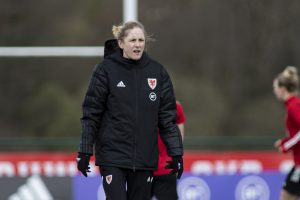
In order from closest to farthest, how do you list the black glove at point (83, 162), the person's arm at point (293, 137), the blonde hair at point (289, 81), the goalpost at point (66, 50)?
1. the black glove at point (83, 162)
2. the person's arm at point (293, 137)
3. the blonde hair at point (289, 81)
4. the goalpost at point (66, 50)

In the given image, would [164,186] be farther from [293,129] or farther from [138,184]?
[293,129]

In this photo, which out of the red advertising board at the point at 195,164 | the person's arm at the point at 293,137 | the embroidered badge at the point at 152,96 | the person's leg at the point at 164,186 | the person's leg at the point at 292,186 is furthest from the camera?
the red advertising board at the point at 195,164

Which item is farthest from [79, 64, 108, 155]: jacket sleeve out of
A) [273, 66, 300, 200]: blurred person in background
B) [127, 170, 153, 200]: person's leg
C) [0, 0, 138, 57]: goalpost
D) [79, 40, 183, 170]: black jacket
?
[0, 0, 138, 57]: goalpost

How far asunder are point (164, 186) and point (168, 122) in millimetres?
1445

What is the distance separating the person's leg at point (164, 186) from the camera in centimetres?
745

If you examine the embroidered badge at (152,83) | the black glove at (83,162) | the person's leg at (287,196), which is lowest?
the person's leg at (287,196)

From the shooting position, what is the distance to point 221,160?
10.1 m

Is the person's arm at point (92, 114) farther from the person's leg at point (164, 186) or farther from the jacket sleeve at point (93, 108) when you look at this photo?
the person's leg at point (164, 186)

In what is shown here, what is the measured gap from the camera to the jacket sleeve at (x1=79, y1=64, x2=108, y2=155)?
5.95 meters

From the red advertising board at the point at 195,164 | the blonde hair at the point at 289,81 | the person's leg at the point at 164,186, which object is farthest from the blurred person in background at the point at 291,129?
the red advertising board at the point at 195,164

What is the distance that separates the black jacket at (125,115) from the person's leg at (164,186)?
135 cm

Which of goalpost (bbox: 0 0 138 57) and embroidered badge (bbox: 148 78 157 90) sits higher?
goalpost (bbox: 0 0 138 57)

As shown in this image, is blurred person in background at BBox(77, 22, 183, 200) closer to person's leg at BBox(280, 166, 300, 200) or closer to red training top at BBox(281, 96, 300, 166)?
red training top at BBox(281, 96, 300, 166)

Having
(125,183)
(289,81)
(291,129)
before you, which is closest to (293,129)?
(291,129)
